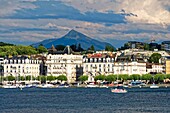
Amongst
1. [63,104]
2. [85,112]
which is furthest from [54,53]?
[85,112]

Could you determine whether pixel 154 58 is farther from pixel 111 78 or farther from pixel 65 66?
pixel 111 78

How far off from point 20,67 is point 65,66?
873 centimetres

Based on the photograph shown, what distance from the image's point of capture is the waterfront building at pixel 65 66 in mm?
154000

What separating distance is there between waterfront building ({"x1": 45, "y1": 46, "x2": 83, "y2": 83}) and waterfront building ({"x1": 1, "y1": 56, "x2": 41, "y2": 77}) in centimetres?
278

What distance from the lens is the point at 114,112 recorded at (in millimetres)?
63250

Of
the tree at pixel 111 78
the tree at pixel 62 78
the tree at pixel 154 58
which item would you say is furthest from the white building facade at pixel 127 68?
the tree at pixel 154 58

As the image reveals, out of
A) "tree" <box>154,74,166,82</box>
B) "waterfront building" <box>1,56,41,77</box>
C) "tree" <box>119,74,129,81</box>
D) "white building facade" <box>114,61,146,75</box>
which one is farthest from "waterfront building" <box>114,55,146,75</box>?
"waterfront building" <box>1,56,41,77</box>

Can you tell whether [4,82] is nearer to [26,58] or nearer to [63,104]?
[26,58]

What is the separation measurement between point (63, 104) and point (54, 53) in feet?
289

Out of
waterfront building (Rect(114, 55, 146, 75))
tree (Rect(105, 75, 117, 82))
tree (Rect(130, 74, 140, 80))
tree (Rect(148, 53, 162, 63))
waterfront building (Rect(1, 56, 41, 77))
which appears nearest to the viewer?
tree (Rect(105, 75, 117, 82))

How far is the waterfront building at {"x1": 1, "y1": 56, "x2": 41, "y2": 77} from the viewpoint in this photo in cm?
15200

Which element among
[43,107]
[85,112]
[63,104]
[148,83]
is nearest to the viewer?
[85,112]

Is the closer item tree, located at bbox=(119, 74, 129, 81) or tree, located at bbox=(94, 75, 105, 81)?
tree, located at bbox=(119, 74, 129, 81)

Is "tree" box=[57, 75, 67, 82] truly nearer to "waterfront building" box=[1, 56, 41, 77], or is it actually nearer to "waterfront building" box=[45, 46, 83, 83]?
"waterfront building" box=[45, 46, 83, 83]
